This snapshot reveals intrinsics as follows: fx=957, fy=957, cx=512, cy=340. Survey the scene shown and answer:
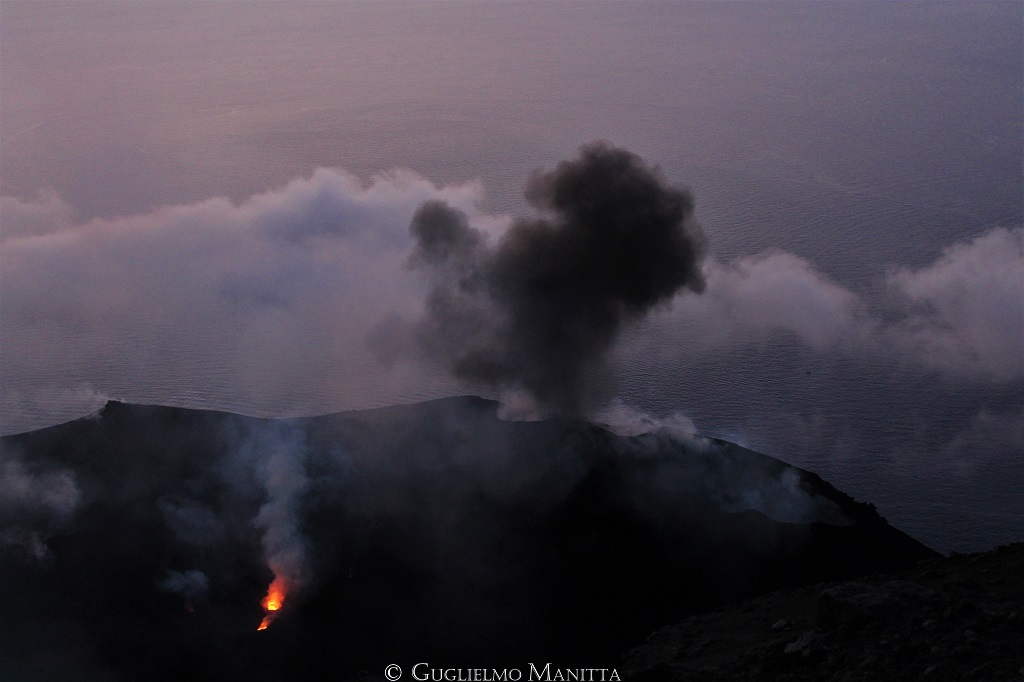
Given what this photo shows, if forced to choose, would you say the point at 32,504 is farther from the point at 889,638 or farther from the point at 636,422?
the point at 889,638

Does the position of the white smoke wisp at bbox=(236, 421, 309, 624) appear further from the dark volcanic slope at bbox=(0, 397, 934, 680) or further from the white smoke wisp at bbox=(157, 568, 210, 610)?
the white smoke wisp at bbox=(157, 568, 210, 610)

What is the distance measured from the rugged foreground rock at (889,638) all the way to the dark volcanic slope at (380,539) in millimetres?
4472

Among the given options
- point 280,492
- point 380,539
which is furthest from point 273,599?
point 280,492

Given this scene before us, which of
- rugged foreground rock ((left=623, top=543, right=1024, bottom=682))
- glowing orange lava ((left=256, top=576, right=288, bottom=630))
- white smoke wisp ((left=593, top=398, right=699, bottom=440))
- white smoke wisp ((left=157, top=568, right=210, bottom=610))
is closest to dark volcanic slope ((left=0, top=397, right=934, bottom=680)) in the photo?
white smoke wisp ((left=157, top=568, right=210, bottom=610))

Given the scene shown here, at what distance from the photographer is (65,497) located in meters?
34.2

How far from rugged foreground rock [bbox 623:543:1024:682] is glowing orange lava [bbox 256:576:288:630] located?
1110cm

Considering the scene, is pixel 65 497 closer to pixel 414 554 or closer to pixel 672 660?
pixel 414 554

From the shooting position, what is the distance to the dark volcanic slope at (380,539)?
2883 cm

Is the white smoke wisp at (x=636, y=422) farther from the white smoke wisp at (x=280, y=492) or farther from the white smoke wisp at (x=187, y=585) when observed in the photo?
the white smoke wisp at (x=187, y=585)

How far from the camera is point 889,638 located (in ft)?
75.1

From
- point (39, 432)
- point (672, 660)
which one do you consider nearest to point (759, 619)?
point (672, 660)

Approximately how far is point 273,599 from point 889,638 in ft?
60.2

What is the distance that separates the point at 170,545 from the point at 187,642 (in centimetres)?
456

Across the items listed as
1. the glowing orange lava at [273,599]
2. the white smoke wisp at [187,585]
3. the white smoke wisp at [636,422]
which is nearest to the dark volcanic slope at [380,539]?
the white smoke wisp at [187,585]
